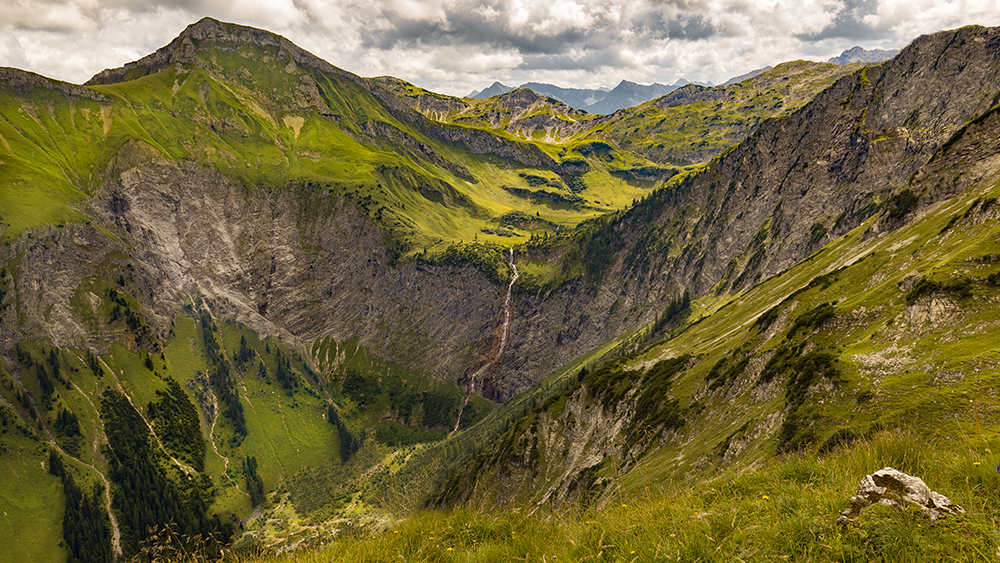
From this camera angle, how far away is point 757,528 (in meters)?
7.43

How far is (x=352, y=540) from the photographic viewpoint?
12.1 metres

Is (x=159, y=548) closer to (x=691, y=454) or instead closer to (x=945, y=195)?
(x=691, y=454)

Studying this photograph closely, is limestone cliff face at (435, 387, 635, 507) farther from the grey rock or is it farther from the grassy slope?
the grey rock

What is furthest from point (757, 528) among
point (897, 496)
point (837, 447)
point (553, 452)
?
point (553, 452)

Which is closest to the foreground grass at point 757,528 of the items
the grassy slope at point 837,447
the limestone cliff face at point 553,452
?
the grassy slope at point 837,447

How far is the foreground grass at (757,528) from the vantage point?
256 inches

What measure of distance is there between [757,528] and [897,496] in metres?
2.34

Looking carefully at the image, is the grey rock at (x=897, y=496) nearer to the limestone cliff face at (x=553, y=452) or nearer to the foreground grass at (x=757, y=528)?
the foreground grass at (x=757, y=528)

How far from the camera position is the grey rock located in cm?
698

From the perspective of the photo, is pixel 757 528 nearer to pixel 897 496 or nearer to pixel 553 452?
pixel 897 496

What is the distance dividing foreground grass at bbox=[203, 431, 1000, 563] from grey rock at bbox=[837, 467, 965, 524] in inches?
7.4

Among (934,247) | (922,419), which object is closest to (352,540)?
A: (922,419)

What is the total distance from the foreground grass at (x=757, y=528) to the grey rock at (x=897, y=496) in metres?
0.19

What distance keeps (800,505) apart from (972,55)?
192807 millimetres
